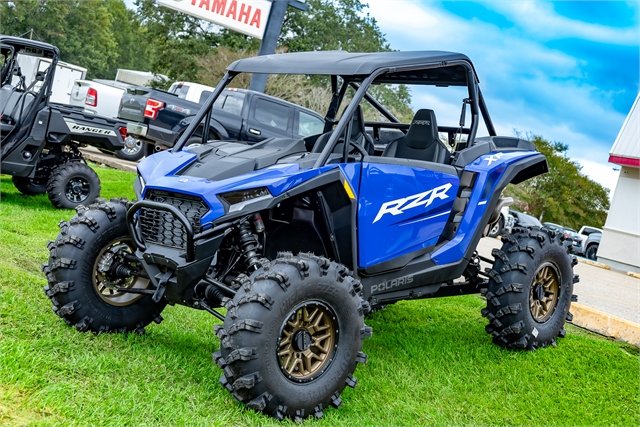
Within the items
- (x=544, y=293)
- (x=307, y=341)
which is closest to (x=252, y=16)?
(x=544, y=293)

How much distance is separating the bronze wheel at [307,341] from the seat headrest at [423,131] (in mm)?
2062

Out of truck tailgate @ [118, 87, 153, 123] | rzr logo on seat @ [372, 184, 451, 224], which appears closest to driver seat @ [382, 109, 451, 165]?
rzr logo on seat @ [372, 184, 451, 224]

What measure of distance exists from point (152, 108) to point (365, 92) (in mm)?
10349

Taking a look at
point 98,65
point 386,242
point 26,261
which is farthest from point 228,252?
point 98,65

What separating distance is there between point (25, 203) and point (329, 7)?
30409 millimetres

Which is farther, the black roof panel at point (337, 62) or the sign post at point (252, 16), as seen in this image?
the sign post at point (252, 16)

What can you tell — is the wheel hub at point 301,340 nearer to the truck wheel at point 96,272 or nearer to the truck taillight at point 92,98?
the truck wheel at point 96,272

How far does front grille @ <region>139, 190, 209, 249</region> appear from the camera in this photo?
459cm

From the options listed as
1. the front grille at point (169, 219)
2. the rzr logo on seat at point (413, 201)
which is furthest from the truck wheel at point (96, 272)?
A: the rzr logo on seat at point (413, 201)

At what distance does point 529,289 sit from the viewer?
19.9ft

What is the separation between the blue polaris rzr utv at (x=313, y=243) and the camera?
4363 millimetres

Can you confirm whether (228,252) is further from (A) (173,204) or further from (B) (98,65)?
(B) (98,65)

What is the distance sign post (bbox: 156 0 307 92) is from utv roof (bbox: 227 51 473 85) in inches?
358

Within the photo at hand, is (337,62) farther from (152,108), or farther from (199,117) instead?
(152,108)
